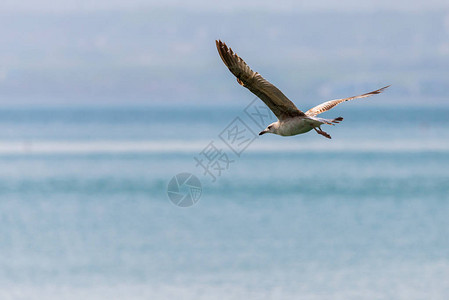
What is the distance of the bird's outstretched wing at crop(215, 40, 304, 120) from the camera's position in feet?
44.3

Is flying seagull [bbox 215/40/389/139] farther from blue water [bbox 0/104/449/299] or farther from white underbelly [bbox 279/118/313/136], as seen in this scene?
blue water [bbox 0/104/449/299]

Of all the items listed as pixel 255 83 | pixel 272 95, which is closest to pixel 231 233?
pixel 272 95

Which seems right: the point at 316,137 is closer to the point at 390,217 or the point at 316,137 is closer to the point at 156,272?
the point at 390,217

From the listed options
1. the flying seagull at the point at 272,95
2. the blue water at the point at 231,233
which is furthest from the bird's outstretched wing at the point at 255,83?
the blue water at the point at 231,233

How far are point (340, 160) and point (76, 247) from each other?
4627 centimetres

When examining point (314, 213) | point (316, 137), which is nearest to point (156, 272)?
point (314, 213)

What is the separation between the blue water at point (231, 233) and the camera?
3000cm

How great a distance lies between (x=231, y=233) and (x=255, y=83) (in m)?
26.4

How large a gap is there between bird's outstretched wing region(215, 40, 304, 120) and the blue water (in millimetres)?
15041

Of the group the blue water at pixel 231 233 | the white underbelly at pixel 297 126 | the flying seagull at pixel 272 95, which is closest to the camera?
the flying seagull at pixel 272 95

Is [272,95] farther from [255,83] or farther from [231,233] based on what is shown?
[231,233]

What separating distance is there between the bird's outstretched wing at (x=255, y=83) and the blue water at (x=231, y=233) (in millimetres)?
15041

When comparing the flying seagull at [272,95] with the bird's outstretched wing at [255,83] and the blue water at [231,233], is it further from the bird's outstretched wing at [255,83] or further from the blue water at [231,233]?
the blue water at [231,233]

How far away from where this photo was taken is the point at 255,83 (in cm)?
1359
